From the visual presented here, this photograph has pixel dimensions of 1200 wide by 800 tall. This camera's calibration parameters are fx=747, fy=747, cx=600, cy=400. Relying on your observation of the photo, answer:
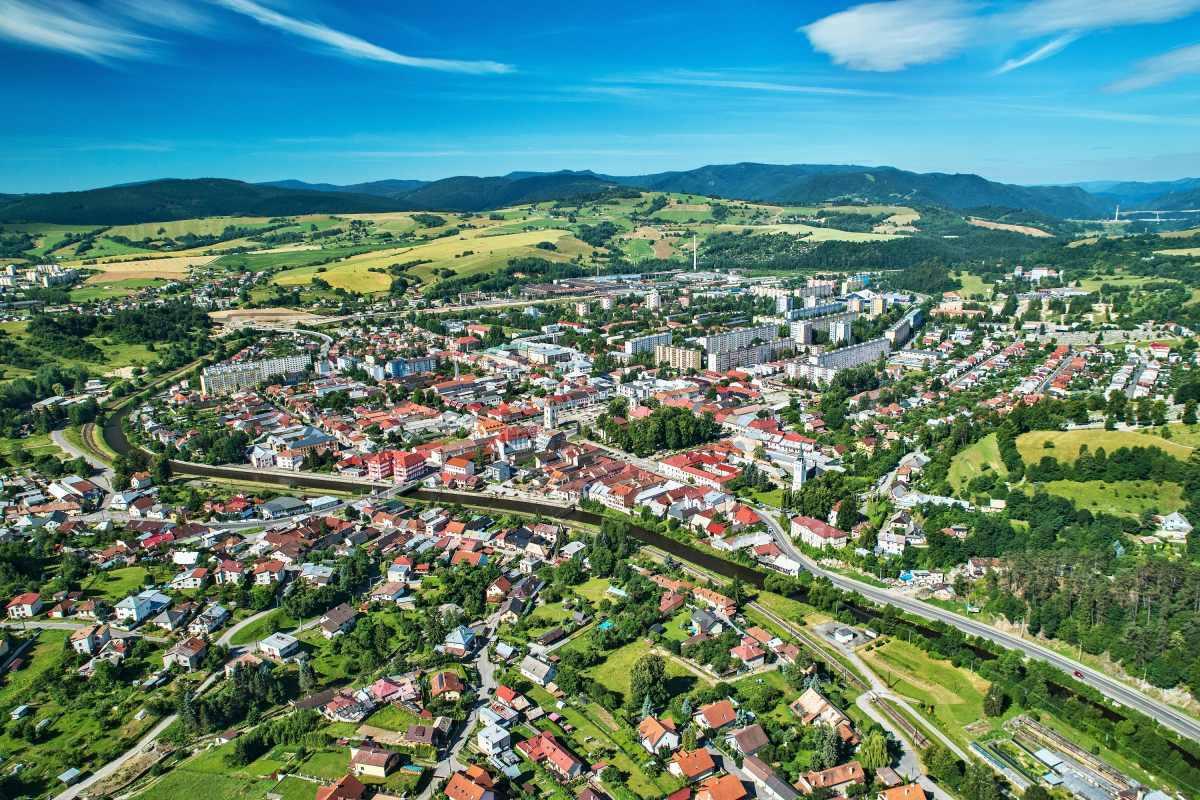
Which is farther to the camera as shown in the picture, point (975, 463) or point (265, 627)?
point (975, 463)

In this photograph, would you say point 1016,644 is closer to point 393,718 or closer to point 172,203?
point 393,718

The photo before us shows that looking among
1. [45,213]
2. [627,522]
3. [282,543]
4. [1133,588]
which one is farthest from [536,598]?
[45,213]

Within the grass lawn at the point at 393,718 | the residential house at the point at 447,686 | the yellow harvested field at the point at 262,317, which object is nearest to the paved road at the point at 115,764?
the grass lawn at the point at 393,718

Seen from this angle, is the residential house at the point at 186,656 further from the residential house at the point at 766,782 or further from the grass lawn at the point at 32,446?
the grass lawn at the point at 32,446

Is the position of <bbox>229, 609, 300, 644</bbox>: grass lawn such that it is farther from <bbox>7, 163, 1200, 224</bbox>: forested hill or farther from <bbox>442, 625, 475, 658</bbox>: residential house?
<bbox>7, 163, 1200, 224</bbox>: forested hill

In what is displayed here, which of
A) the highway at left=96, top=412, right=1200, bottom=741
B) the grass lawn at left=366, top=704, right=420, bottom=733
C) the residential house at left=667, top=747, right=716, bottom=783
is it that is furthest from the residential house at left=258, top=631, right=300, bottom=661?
the highway at left=96, top=412, right=1200, bottom=741

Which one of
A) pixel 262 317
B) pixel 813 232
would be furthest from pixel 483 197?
pixel 262 317
